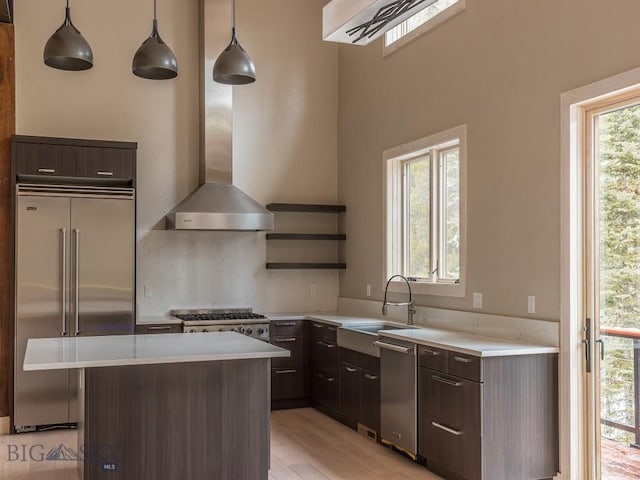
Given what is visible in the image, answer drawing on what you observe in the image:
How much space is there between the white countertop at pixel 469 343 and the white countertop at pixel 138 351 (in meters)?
1.09

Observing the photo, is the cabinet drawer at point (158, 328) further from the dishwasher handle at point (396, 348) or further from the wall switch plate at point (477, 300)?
the wall switch plate at point (477, 300)

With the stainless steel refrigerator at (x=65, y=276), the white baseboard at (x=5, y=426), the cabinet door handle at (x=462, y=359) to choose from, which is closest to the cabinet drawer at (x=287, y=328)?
the stainless steel refrigerator at (x=65, y=276)

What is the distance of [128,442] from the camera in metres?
3.38

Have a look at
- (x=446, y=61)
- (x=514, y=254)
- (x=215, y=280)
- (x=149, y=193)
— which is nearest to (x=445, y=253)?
(x=514, y=254)

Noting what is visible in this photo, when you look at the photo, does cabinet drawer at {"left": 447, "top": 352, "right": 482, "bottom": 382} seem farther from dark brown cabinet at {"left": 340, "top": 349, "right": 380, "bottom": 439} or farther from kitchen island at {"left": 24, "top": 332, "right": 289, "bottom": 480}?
kitchen island at {"left": 24, "top": 332, "right": 289, "bottom": 480}

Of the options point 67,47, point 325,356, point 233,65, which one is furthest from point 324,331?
point 67,47

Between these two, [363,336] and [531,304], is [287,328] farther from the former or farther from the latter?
[531,304]

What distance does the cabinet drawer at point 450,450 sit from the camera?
3.77 m

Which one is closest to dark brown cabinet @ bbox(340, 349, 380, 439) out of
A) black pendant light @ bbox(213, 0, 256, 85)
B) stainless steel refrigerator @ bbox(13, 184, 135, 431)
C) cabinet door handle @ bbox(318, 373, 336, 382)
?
cabinet door handle @ bbox(318, 373, 336, 382)

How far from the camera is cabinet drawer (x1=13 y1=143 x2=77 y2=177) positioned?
17.7ft

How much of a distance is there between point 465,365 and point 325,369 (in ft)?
7.11

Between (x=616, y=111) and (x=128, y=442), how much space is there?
10.4 feet

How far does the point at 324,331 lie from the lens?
19.3 ft

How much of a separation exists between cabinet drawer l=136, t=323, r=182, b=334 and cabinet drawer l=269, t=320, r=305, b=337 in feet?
2.76
